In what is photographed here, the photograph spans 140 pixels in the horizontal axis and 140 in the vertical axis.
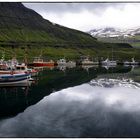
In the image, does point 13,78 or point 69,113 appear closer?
point 69,113

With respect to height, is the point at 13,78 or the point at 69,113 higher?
the point at 13,78

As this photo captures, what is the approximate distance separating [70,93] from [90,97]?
5.46m

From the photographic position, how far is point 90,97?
170ft

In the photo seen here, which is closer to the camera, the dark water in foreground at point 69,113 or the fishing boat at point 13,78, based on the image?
the dark water in foreground at point 69,113

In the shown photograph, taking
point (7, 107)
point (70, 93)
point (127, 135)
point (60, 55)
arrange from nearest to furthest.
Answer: point (127, 135) < point (7, 107) < point (70, 93) < point (60, 55)

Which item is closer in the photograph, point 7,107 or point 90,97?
point 7,107

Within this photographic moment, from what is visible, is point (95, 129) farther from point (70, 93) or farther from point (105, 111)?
point (70, 93)

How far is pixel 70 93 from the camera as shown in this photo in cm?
5628

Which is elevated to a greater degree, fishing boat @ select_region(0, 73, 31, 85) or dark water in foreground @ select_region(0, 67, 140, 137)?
fishing boat @ select_region(0, 73, 31, 85)

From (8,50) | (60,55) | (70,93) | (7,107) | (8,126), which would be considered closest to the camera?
(8,126)

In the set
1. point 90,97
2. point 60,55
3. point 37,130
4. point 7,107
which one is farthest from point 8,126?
point 60,55

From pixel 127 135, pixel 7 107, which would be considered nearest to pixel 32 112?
pixel 7 107

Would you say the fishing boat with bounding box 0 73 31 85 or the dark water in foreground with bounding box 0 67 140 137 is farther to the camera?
the fishing boat with bounding box 0 73 31 85

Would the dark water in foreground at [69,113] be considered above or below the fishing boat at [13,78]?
below
